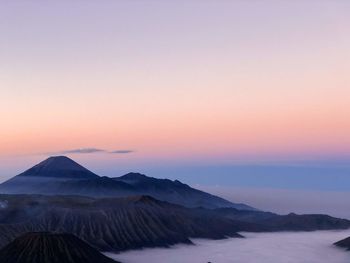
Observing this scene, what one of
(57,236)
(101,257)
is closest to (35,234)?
(57,236)

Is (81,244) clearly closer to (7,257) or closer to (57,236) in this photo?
(57,236)

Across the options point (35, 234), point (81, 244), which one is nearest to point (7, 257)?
point (35, 234)

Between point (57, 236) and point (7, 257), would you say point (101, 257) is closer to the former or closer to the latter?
point (57, 236)

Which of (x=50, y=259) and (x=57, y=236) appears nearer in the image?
(x=50, y=259)

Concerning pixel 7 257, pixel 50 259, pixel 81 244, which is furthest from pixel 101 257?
pixel 7 257

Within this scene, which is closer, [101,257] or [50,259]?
[50,259]

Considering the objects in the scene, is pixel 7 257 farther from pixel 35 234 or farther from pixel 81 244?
pixel 81 244
